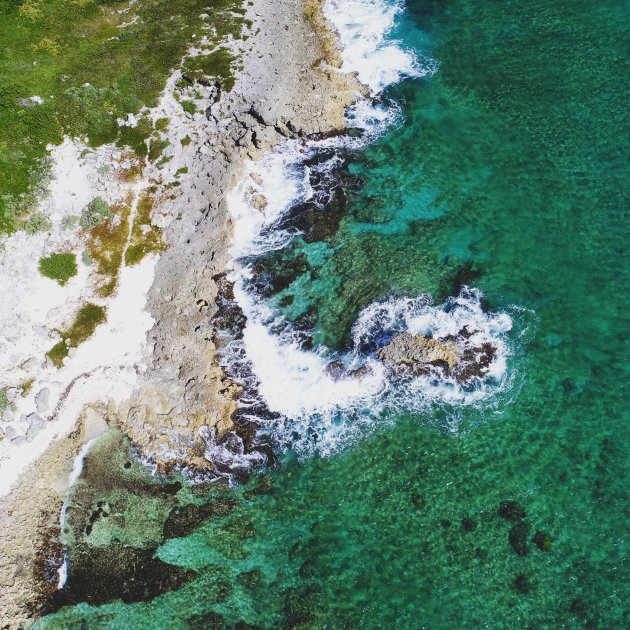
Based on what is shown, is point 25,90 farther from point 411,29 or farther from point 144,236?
point 411,29

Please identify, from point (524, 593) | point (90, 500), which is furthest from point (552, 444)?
point (90, 500)

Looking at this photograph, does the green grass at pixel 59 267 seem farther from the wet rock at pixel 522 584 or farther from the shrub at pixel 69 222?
the wet rock at pixel 522 584

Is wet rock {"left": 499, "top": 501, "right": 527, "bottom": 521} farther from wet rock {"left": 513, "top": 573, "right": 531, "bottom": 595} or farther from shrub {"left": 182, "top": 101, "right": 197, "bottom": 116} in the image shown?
shrub {"left": 182, "top": 101, "right": 197, "bottom": 116}

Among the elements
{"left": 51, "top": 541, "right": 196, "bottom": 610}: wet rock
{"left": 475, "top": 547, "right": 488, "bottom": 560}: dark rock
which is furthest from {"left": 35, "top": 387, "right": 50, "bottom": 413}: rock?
{"left": 475, "top": 547, "right": 488, "bottom": 560}: dark rock

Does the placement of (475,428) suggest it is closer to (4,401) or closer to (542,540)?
(542,540)

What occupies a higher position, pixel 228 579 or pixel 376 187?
pixel 376 187

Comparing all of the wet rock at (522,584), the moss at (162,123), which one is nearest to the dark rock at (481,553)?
the wet rock at (522,584)
